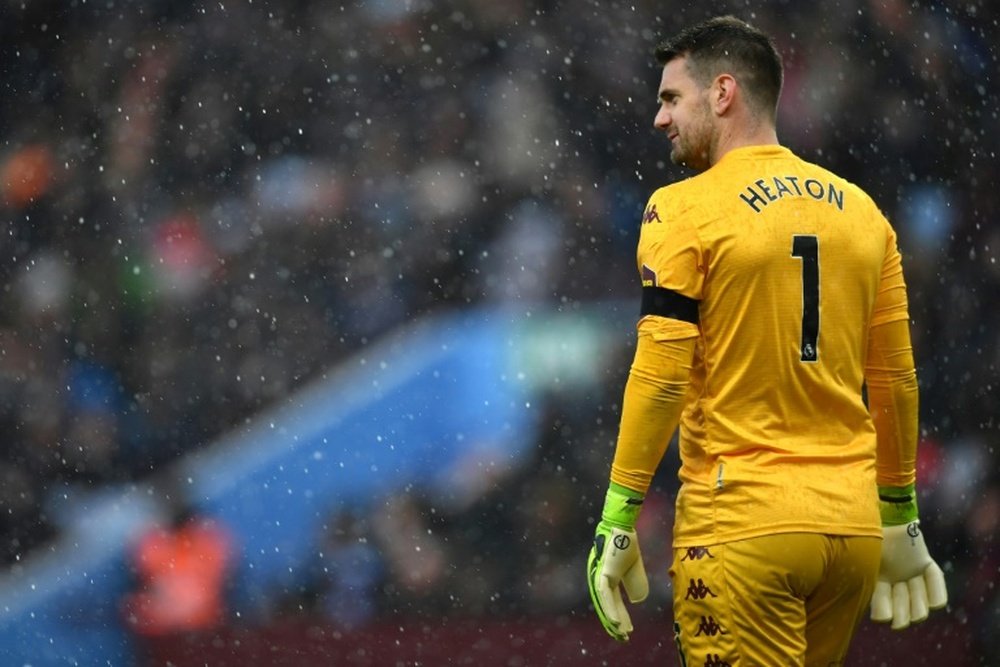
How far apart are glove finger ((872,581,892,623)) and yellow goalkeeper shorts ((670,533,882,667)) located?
0.23m

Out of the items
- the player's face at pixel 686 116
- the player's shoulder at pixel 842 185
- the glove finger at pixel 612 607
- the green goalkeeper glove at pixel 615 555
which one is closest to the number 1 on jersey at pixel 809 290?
the player's shoulder at pixel 842 185

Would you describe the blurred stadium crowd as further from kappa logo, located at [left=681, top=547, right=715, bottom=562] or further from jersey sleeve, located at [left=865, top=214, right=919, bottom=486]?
kappa logo, located at [left=681, top=547, right=715, bottom=562]

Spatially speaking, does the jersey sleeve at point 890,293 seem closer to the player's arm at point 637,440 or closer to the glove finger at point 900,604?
the player's arm at point 637,440

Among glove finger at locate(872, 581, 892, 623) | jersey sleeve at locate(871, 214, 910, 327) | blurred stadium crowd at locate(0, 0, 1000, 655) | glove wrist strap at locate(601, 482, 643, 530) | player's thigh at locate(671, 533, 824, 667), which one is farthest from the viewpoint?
blurred stadium crowd at locate(0, 0, 1000, 655)

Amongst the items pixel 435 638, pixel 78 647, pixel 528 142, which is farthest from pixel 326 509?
pixel 528 142

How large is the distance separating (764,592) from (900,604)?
1.51 feet

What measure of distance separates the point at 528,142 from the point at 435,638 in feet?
4.80

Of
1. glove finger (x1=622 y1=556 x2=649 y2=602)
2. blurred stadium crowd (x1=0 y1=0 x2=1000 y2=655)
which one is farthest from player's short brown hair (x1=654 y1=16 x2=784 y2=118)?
blurred stadium crowd (x1=0 y1=0 x2=1000 y2=655)

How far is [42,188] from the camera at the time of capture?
5.26 m

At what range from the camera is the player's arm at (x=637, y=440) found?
9.07 feet

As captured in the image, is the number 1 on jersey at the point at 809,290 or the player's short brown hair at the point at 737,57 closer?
the number 1 on jersey at the point at 809,290

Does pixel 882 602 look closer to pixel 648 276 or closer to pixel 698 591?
pixel 698 591

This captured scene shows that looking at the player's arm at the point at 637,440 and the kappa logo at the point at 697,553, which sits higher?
the player's arm at the point at 637,440

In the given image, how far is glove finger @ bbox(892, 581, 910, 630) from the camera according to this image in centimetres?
308
